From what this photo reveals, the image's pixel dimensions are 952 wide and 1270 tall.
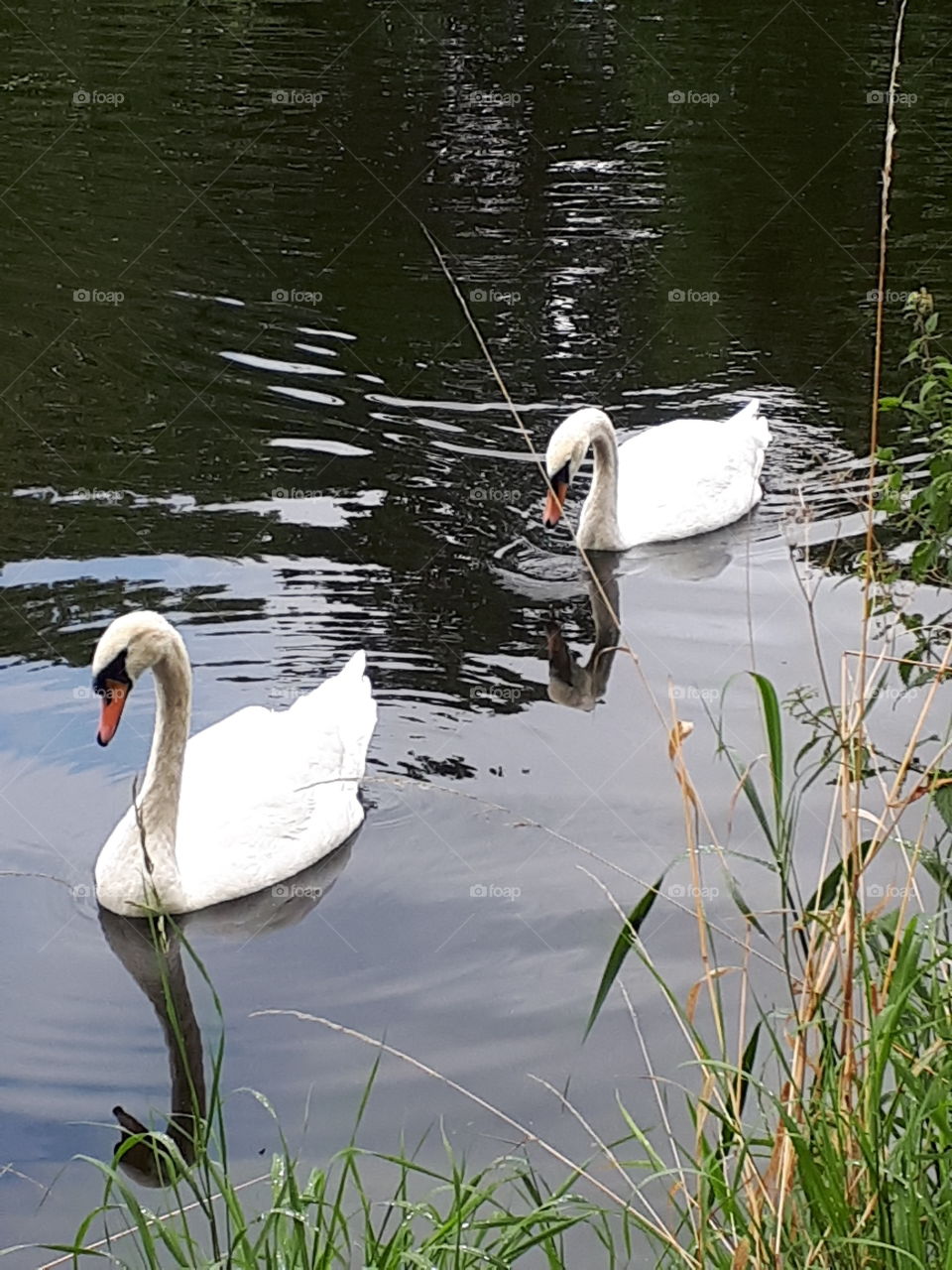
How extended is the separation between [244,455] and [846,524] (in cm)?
323

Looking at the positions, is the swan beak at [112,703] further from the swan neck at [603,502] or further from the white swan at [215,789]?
the swan neck at [603,502]

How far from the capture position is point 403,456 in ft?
35.2

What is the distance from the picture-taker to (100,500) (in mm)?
9969

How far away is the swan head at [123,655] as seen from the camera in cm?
632

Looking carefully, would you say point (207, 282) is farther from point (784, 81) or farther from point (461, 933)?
point (784, 81)

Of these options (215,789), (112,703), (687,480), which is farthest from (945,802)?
(687,480)

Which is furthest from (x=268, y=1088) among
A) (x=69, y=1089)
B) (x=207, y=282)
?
(x=207, y=282)

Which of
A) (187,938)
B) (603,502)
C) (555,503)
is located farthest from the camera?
(603,502)

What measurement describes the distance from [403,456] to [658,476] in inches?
56.0

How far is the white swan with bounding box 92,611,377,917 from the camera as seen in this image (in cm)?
641

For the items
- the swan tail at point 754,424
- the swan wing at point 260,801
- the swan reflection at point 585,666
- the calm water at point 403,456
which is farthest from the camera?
the swan tail at point 754,424

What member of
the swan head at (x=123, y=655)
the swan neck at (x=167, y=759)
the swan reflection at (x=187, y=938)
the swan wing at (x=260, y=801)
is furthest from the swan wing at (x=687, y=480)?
the swan head at (x=123, y=655)

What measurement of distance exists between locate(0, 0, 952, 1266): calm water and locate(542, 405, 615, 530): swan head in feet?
1.22

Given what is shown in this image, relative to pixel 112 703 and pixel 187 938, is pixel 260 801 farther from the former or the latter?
pixel 112 703
